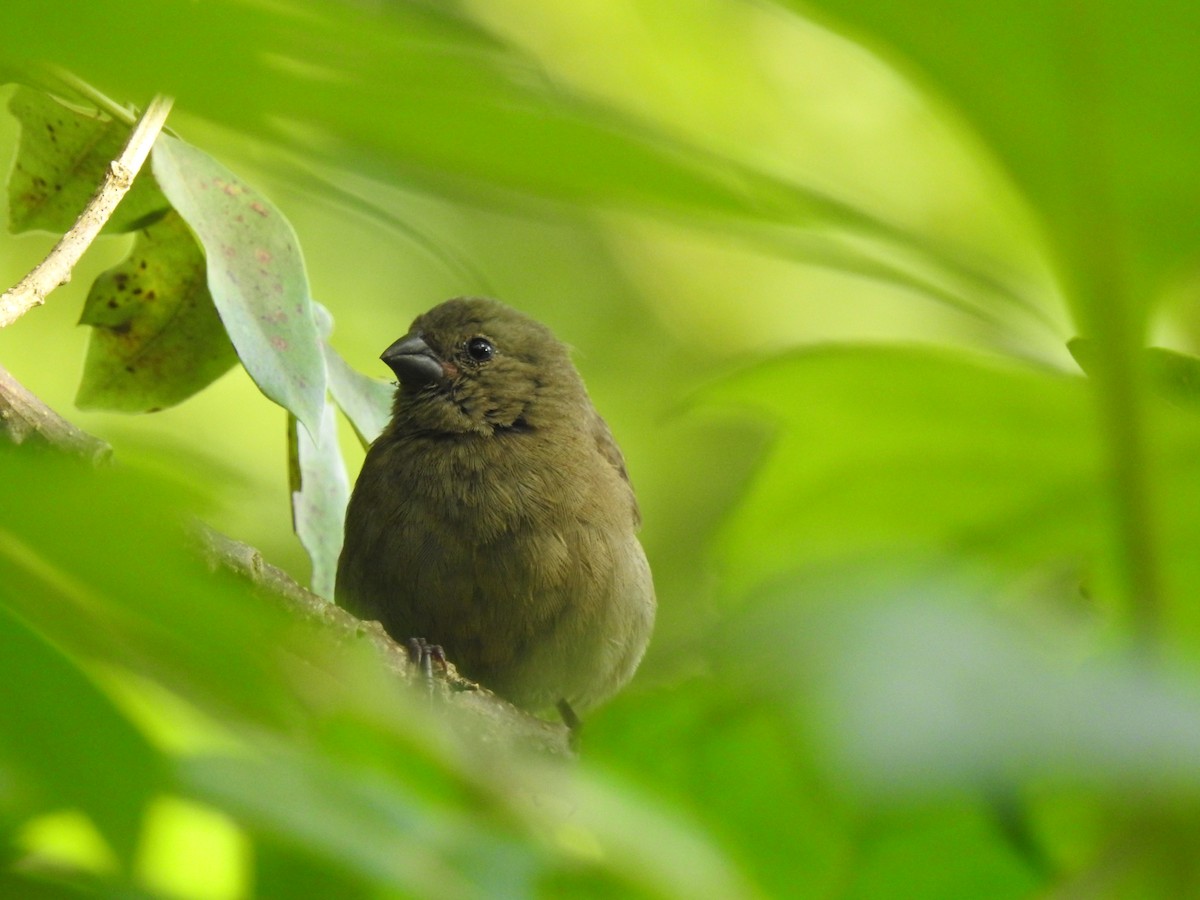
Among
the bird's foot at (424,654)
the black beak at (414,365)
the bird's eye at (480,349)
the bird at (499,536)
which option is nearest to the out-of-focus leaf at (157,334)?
the bird's foot at (424,654)

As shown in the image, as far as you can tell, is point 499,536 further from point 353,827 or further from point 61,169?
point 353,827

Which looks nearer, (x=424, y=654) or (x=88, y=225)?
(x=88, y=225)

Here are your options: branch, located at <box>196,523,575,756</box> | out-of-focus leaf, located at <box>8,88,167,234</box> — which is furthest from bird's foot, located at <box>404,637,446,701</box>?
out-of-focus leaf, located at <box>8,88,167,234</box>

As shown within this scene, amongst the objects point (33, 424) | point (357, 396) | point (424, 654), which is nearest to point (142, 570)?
point (33, 424)

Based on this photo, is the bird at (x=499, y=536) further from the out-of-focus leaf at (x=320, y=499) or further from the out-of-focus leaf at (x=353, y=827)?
the out-of-focus leaf at (x=353, y=827)

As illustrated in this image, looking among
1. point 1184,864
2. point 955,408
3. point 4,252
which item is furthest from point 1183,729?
point 4,252

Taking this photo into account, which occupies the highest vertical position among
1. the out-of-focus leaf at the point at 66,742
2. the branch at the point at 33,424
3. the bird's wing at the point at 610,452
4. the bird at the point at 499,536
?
the bird's wing at the point at 610,452
